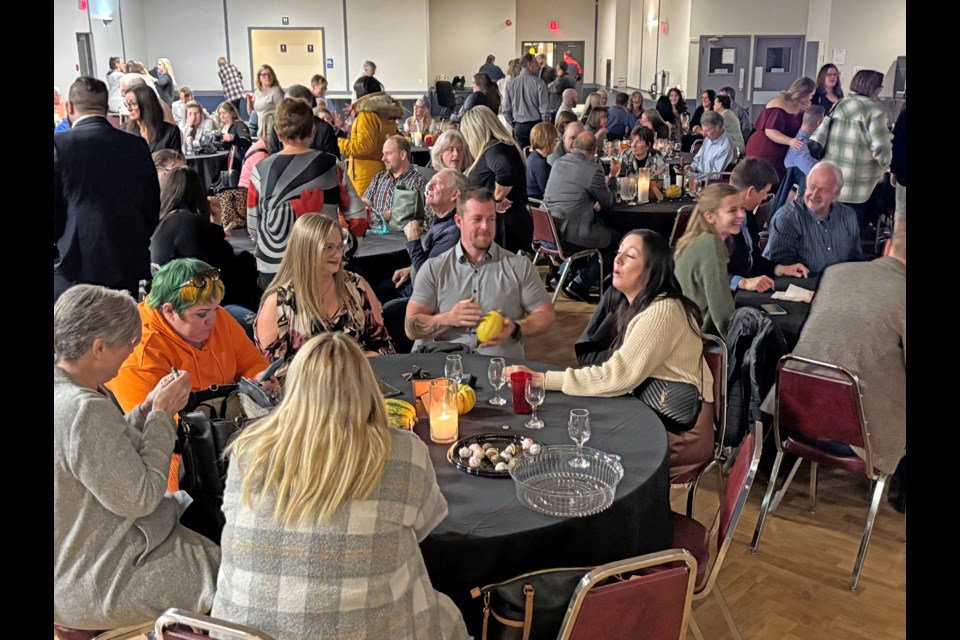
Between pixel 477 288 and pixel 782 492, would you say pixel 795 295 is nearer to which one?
pixel 782 492

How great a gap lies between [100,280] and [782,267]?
356 centimetres

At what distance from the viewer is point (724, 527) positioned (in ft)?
8.14

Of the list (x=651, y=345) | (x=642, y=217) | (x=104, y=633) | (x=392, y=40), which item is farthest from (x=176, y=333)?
(x=392, y=40)

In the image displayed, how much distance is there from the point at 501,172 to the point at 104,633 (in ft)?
13.2

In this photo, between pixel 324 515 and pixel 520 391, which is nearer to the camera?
pixel 324 515

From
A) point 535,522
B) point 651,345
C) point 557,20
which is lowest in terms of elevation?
point 535,522

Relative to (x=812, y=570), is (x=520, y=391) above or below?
above

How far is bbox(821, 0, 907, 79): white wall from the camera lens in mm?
13289

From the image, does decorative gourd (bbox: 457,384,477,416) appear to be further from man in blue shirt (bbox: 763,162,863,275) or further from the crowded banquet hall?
man in blue shirt (bbox: 763,162,863,275)

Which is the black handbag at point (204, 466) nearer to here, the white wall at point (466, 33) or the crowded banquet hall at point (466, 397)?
the crowded banquet hall at point (466, 397)

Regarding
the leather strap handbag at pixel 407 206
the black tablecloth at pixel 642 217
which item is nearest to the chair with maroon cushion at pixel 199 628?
the leather strap handbag at pixel 407 206

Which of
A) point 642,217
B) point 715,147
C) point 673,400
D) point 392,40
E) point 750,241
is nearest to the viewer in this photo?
point 673,400

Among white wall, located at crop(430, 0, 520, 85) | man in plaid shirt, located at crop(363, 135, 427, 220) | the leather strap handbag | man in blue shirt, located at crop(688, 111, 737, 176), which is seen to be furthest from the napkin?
white wall, located at crop(430, 0, 520, 85)
